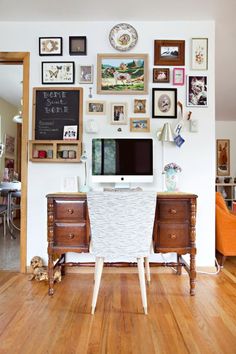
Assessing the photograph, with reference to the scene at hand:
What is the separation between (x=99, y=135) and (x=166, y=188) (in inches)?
33.1

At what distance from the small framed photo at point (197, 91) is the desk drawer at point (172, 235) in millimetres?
1245

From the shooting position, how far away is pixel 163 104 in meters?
2.76

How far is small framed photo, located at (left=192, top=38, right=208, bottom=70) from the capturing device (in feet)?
9.12

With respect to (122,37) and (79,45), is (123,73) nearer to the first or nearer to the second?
(122,37)

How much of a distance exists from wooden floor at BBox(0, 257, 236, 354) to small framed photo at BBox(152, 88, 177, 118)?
1580mm

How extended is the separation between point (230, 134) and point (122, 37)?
529cm

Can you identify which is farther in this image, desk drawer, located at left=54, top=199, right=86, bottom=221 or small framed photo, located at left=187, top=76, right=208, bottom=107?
small framed photo, located at left=187, top=76, right=208, bottom=107

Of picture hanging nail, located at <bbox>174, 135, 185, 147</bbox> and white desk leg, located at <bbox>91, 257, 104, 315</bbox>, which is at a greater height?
picture hanging nail, located at <bbox>174, 135, 185, 147</bbox>

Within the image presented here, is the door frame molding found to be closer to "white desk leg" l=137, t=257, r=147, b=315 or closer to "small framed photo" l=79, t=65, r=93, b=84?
"small framed photo" l=79, t=65, r=93, b=84

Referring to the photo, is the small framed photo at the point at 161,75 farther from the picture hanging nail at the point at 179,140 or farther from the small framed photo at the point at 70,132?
the small framed photo at the point at 70,132

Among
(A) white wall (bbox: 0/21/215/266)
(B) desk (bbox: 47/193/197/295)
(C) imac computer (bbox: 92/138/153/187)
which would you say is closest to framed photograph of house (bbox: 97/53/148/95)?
(A) white wall (bbox: 0/21/215/266)

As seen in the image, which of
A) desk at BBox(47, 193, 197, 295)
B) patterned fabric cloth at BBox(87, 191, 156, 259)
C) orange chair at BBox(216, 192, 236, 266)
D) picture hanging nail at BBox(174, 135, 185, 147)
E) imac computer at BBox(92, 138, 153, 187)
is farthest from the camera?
orange chair at BBox(216, 192, 236, 266)

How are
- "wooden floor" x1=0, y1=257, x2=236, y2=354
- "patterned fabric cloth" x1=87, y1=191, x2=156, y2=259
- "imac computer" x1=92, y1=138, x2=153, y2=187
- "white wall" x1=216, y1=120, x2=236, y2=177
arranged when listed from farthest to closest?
"white wall" x1=216, y1=120, x2=236, y2=177, "imac computer" x1=92, y1=138, x2=153, y2=187, "patterned fabric cloth" x1=87, y1=191, x2=156, y2=259, "wooden floor" x1=0, y1=257, x2=236, y2=354

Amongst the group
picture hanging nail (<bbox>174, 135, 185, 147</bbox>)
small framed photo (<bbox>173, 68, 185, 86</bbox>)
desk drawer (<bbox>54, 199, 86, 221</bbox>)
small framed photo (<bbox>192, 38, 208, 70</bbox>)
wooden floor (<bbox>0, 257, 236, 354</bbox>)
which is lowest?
wooden floor (<bbox>0, 257, 236, 354</bbox>)
